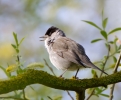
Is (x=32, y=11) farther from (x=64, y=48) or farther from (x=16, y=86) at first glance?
(x=16, y=86)

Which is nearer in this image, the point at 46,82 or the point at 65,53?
the point at 46,82

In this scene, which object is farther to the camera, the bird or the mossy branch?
the bird

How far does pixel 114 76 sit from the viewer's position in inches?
49.4

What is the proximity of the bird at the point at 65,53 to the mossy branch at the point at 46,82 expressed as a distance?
1000mm

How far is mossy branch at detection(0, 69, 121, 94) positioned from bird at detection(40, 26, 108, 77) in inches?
39.4

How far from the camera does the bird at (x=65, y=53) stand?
8.38 ft

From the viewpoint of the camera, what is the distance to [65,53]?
9.25 feet

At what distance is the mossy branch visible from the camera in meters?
0.97

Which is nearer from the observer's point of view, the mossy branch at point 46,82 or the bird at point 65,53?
the mossy branch at point 46,82

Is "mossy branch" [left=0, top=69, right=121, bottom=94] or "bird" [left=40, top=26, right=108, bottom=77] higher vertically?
"bird" [left=40, top=26, right=108, bottom=77]

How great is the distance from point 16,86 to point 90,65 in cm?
131

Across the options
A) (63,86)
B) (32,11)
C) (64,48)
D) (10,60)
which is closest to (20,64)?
(63,86)

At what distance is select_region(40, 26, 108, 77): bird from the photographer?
2555 mm

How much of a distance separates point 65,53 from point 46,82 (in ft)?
5.65
